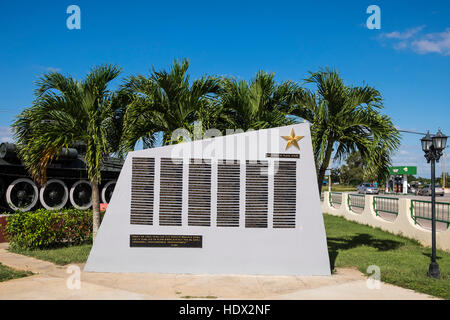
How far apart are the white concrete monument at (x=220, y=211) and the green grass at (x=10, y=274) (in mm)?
1143

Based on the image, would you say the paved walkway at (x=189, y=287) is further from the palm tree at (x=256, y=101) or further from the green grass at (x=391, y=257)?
the palm tree at (x=256, y=101)

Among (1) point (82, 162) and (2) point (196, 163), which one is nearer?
(2) point (196, 163)

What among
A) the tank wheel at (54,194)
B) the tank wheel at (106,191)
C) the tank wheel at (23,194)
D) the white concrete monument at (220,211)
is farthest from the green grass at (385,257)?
the tank wheel at (106,191)

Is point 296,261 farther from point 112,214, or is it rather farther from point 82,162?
point 82,162

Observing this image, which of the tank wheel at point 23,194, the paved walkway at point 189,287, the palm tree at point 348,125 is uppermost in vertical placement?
the palm tree at point 348,125

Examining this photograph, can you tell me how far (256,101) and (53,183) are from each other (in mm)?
10858

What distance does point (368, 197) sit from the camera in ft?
55.9

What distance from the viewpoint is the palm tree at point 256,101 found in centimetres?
926

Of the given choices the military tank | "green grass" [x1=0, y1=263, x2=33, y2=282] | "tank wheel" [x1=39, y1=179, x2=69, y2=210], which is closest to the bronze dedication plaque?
"green grass" [x1=0, y1=263, x2=33, y2=282]

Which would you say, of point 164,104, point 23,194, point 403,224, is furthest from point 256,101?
point 23,194

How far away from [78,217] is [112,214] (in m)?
3.31

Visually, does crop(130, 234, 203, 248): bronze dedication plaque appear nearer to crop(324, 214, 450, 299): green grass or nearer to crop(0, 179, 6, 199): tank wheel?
crop(324, 214, 450, 299): green grass

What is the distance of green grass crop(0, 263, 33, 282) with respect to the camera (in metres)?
6.65

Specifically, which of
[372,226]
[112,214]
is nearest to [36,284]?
[112,214]
